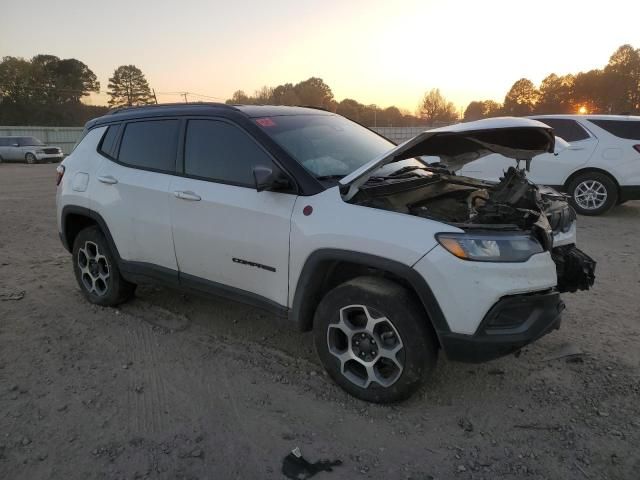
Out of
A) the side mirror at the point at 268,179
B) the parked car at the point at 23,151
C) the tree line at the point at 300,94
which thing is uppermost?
the tree line at the point at 300,94

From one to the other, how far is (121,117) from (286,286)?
8.01ft

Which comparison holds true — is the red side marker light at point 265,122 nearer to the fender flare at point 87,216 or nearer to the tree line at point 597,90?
the fender flare at point 87,216

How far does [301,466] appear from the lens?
2.51 m

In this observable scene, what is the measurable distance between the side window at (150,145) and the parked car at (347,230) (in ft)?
0.05

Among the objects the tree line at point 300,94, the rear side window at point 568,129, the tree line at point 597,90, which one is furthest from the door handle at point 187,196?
the tree line at point 597,90

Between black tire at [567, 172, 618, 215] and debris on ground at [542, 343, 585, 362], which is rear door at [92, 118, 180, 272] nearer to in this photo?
debris on ground at [542, 343, 585, 362]

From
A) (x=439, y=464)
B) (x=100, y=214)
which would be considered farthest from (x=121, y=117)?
(x=439, y=464)

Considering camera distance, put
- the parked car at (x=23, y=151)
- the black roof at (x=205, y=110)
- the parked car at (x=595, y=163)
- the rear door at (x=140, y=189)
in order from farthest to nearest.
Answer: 1. the parked car at (x=23, y=151)
2. the parked car at (x=595, y=163)
3. the rear door at (x=140, y=189)
4. the black roof at (x=205, y=110)

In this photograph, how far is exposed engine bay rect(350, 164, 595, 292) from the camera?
2.94 metres

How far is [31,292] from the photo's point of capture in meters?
5.04

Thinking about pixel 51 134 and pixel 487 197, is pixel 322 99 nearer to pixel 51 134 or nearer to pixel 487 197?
pixel 51 134

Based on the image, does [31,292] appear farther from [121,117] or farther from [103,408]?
[103,408]

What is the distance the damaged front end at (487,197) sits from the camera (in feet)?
9.66

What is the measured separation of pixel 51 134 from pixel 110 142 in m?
39.3
